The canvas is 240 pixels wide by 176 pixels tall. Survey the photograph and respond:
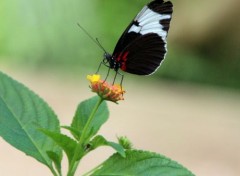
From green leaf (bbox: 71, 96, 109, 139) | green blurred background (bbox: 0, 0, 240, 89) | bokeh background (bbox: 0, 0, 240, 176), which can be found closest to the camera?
green leaf (bbox: 71, 96, 109, 139)

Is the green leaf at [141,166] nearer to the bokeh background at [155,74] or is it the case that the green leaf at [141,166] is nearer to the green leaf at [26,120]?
the green leaf at [26,120]

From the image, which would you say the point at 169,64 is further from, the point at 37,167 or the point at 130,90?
the point at 37,167

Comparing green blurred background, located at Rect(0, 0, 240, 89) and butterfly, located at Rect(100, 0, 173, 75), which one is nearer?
butterfly, located at Rect(100, 0, 173, 75)

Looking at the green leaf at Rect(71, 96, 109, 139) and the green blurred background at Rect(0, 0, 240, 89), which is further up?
the green blurred background at Rect(0, 0, 240, 89)

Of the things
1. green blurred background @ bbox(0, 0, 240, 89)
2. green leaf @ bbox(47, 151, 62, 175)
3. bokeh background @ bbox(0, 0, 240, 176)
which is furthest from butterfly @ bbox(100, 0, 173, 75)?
green blurred background @ bbox(0, 0, 240, 89)

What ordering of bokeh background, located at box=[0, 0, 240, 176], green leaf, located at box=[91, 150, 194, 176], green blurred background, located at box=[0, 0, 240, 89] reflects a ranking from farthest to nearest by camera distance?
green blurred background, located at box=[0, 0, 240, 89]
bokeh background, located at box=[0, 0, 240, 176]
green leaf, located at box=[91, 150, 194, 176]

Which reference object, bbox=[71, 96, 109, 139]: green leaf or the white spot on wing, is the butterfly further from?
bbox=[71, 96, 109, 139]: green leaf

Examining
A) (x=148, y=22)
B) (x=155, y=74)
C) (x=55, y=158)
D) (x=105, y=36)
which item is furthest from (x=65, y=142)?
(x=105, y=36)

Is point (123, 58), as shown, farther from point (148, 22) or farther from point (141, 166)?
point (141, 166)
